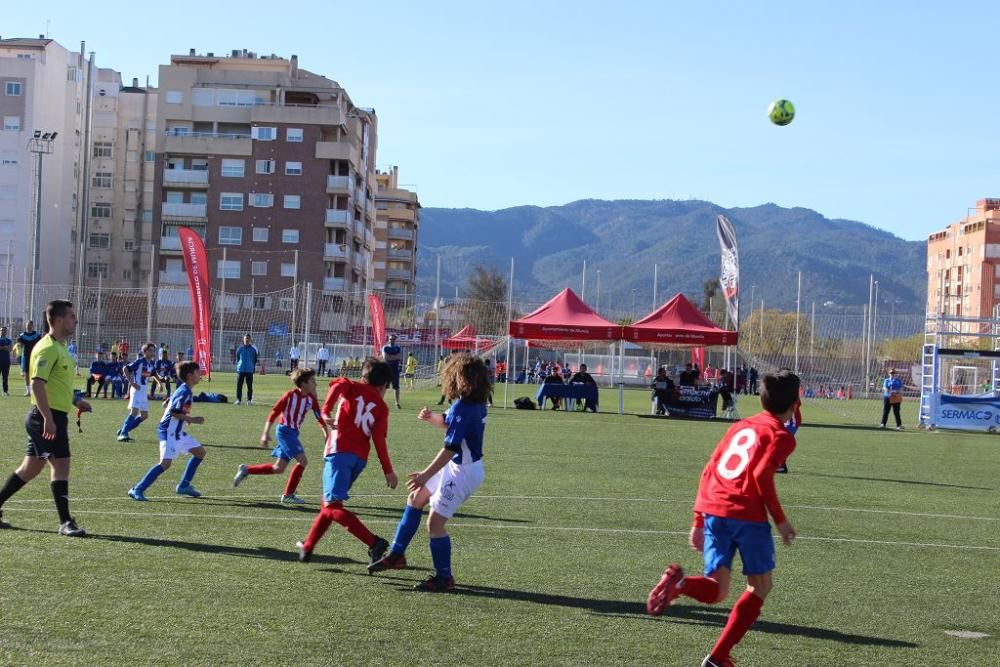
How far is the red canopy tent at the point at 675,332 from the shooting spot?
3356 cm

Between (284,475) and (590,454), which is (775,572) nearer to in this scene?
(284,475)

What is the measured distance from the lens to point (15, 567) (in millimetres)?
8281

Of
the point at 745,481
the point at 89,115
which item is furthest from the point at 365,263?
the point at 745,481

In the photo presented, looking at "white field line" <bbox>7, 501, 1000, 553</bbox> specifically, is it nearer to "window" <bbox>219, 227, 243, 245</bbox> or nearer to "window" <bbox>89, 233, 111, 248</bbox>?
"window" <bbox>219, 227, 243, 245</bbox>

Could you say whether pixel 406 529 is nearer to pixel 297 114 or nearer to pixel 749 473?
pixel 749 473

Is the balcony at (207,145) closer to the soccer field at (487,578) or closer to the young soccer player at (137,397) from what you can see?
the young soccer player at (137,397)

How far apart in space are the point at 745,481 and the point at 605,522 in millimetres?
5632

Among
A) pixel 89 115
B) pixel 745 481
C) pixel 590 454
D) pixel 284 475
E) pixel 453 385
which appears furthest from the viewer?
pixel 89 115

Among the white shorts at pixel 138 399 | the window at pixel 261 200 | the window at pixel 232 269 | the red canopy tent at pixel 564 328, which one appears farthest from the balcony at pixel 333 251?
the white shorts at pixel 138 399

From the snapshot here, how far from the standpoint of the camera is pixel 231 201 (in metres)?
87.6

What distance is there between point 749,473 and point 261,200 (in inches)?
3304

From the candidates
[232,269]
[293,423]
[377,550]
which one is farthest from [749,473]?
[232,269]

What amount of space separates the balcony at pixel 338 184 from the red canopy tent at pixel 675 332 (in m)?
56.5

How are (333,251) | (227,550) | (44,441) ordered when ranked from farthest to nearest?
(333,251)
(44,441)
(227,550)
